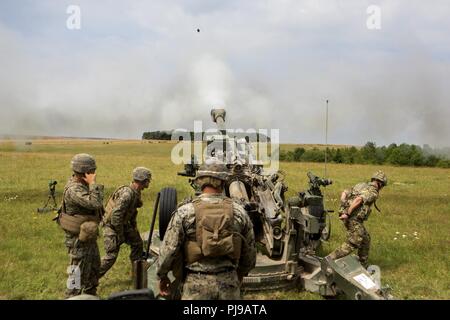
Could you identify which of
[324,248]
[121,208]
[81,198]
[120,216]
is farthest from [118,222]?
[324,248]

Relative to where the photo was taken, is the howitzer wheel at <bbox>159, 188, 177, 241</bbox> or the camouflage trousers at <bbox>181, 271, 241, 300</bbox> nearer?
the camouflage trousers at <bbox>181, 271, 241, 300</bbox>

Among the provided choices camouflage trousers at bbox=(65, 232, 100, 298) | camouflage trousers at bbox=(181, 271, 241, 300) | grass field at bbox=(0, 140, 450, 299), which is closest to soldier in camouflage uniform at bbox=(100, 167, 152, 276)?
grass field at bbox=(0, 140, 450, 299)

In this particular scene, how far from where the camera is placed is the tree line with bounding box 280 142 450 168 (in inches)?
1399

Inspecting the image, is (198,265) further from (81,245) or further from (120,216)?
(120,216)

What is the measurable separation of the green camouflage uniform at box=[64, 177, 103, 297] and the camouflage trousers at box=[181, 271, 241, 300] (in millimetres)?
1991

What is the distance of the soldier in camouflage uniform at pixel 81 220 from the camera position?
5387 millimetres

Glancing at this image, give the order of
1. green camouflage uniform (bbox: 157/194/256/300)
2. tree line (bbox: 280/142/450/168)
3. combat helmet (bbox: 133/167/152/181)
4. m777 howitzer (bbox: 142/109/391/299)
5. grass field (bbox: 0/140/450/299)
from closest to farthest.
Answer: green camouflage uniform (bbox: 157/194/256/300), m777 howitzer (bbox: 142/109/391/299), combat helmet (bbox: 133/167/152/181), grass field (bbox: 0/140/450/299), tree line (bbox: 280/142/450/168)

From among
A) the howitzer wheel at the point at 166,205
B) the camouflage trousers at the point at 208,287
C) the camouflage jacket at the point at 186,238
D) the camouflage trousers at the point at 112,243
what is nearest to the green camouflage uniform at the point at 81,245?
the camouflage trousers at the point at 112,243

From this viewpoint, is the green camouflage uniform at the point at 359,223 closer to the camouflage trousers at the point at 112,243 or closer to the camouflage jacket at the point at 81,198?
the camouflage trousers at the point at 112,243

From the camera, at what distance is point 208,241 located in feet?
12.3

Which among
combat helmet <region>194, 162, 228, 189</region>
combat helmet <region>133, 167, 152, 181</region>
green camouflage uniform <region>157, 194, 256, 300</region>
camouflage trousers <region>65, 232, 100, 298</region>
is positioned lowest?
camouflage trousers <region>65, 232, 100, 298</region>

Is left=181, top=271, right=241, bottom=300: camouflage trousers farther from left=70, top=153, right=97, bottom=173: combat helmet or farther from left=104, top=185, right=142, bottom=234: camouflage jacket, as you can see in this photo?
left=104, top=185, right=142, bottom=234: camouflage jacket
